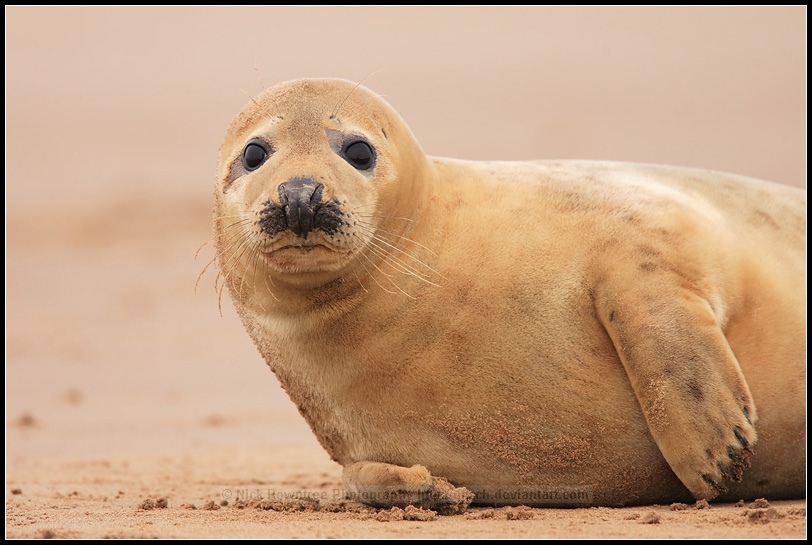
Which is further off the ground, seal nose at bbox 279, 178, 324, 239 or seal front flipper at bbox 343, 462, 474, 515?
seal nose at bbox 279, 178, 324, 239

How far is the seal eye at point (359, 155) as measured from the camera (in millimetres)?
4613

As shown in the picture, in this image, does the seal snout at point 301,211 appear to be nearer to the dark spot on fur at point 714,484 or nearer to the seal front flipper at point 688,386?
the seal front flipper at point 688,386

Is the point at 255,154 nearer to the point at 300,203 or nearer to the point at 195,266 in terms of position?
the point at 300,203

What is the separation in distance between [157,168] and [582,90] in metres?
12.0

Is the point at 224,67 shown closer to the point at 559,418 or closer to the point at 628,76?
the point at 628,76

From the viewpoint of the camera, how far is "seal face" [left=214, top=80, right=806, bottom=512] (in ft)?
14.7

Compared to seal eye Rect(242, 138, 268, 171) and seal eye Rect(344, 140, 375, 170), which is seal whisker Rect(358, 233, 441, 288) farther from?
seal eye Rect(242, 138, 268, 171)

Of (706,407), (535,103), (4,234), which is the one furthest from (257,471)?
(535,103)

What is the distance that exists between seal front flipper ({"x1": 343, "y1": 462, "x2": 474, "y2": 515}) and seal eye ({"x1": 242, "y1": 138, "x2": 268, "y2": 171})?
129 cm

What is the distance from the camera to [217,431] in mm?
8727

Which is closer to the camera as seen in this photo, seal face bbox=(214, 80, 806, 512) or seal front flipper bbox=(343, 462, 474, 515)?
seal face bbox=(214, 80, 806, 512)

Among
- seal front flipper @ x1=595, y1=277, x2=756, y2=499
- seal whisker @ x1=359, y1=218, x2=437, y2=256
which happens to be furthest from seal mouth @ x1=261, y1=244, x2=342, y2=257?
seal front flipper @ x1=595, y1=277, x2=756, y2=499

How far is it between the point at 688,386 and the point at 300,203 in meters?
1.56

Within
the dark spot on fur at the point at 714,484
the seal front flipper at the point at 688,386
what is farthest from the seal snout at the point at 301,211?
the dark spot on fur at the point at 714,484
